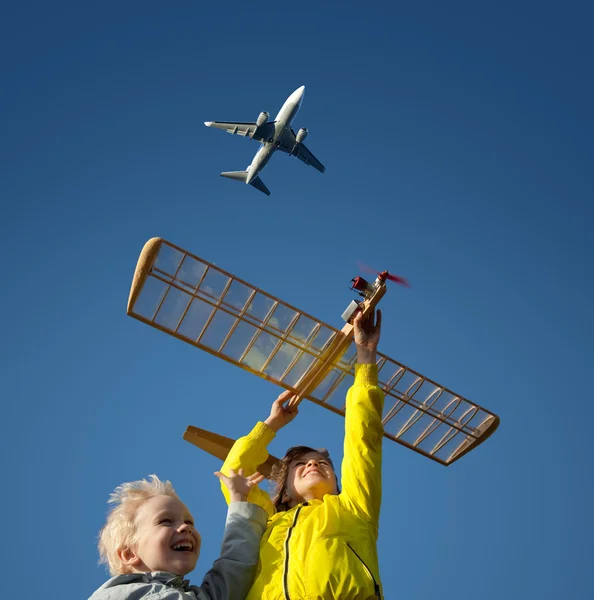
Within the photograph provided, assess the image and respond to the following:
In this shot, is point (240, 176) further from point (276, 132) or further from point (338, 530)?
point (338, 530)

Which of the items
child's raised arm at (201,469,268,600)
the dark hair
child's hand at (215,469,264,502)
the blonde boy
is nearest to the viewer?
the blonde boy

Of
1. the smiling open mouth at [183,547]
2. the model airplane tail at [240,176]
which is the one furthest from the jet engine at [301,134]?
the smiling open mouth at [183,547]

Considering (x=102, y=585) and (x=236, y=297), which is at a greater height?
(x=236, y=297)

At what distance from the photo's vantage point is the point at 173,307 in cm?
978

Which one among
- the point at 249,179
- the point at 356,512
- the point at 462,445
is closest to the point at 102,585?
the point at 356,512

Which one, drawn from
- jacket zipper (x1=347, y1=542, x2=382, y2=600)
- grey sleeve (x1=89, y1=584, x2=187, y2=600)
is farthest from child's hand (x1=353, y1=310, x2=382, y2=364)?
grey sleeve (x1=89, y1=584, x2=187, y2=600)

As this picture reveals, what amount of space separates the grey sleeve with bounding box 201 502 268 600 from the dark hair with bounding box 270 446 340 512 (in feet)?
2.77

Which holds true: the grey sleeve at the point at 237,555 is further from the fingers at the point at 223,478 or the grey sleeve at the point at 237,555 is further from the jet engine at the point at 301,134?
the jet engine at the point at 301,134

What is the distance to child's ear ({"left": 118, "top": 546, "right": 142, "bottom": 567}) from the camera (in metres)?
5.24

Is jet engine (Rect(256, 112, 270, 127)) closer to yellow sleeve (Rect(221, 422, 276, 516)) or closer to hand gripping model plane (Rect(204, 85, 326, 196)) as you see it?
hand gripping model plane (Rect(204, 85, 326, 196))

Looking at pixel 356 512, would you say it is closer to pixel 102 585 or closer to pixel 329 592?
pixel 329 592

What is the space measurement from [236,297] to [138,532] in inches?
199

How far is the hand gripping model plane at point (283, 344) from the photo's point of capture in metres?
9.62

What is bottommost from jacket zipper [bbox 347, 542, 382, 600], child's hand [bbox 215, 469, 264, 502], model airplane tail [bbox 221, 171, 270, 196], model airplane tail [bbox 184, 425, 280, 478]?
jacket zipper [bbox 347, 542, 382, 600]
